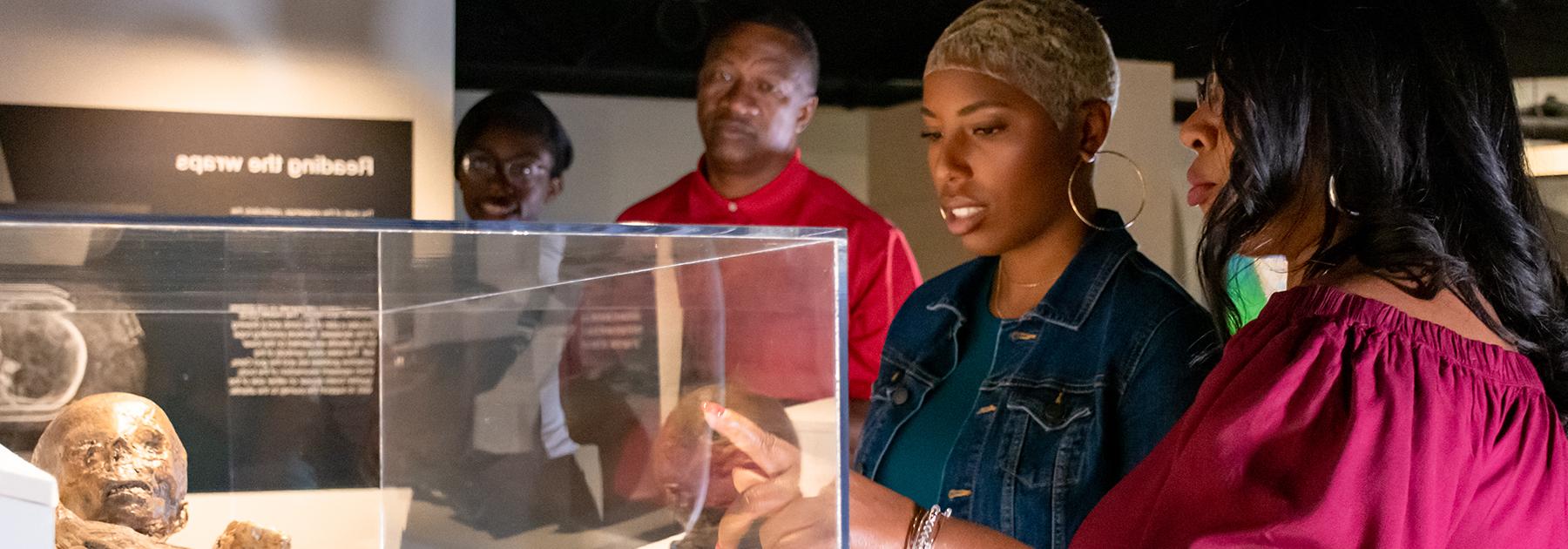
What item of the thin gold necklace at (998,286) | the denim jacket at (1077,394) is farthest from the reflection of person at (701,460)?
the thin gold necklace at (998,286)

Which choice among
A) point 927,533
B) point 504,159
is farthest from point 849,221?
point 927,533

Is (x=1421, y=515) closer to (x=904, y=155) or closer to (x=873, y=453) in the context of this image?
(x=873, y=453)

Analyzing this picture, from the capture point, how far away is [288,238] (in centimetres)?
107

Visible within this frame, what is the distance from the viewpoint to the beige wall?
2809mm

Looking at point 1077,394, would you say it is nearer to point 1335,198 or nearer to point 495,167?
point 1335,198

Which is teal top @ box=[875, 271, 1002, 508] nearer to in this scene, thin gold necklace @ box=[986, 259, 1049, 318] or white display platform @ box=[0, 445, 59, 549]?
thin gold necklace @ box=[986, 259, 1049, 318]

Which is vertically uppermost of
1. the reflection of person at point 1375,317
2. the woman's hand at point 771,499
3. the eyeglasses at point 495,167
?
the eyeglasses at point 495,167

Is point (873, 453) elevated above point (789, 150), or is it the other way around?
point (789, 150)

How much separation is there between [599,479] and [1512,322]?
75 cm

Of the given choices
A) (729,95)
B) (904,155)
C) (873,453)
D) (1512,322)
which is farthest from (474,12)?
(1512,322)

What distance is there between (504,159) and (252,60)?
57cm

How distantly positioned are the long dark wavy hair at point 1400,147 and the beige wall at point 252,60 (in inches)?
87.8

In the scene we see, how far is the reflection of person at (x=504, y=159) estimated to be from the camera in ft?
9.50

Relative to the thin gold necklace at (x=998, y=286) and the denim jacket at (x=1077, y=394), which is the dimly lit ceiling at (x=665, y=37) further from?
the denim jacket at (x=1077, y=394)
